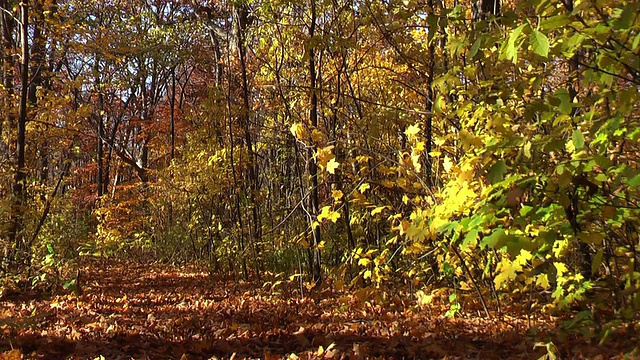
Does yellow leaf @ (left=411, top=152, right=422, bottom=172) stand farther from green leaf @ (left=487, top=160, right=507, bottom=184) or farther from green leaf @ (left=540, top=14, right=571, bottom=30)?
green leaf @ (left=540, top=14, right=571, bottom=30)

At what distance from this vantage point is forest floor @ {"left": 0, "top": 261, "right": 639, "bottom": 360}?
11.7 feet

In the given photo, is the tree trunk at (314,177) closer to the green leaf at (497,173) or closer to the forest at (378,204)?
the forest at (378,204)

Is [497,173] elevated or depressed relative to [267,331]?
elevated

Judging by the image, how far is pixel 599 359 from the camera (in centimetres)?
306

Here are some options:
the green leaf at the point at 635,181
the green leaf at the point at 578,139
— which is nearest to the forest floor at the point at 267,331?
the green leaf at the point at 635,181

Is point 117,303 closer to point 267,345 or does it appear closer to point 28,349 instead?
point 28,349

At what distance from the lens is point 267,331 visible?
4480mm

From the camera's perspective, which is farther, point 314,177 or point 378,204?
point 314,177

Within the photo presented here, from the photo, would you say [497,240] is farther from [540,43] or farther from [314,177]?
[314,177]

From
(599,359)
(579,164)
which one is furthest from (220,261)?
(579,164)

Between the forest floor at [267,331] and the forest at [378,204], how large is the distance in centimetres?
3

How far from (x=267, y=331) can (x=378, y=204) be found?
2.22 metres

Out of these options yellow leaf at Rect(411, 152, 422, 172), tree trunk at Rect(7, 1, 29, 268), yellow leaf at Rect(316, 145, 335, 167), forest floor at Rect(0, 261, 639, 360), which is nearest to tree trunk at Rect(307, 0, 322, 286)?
forest floor at Rect(0, 261, 639, 360)

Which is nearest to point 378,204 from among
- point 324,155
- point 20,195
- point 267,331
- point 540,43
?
point 267,331
